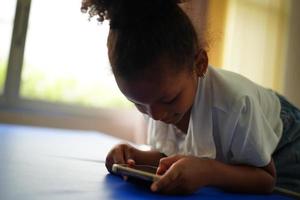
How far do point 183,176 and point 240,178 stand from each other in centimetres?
12

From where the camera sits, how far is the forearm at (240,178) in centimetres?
65

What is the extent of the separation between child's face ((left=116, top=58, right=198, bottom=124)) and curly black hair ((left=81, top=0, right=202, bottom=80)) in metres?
0.01

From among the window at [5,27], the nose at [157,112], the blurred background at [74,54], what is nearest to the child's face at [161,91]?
the nose at [157,112]

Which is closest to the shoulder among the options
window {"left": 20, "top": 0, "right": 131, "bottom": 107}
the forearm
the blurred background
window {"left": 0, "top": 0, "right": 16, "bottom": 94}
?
the forearm

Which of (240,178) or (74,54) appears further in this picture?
(74,54)

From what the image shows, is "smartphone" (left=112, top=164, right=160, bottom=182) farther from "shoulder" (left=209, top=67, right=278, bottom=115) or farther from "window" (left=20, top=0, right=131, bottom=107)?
"window" (left=20, top=0, right=131, bottom=107)

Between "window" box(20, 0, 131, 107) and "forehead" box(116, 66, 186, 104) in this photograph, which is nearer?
"forehead" box(116, 66, 186, 104)

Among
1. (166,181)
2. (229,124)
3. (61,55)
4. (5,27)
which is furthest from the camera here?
(61,55)

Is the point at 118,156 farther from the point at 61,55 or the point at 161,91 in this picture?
the point at 61,55

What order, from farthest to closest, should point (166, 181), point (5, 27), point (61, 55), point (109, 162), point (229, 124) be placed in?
point (61, 55)
point (5, 27)
point (109, 162)
point (229, 124)
point (166, 181)

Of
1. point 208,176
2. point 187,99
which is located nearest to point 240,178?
point 208,176

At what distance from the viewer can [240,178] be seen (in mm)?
662

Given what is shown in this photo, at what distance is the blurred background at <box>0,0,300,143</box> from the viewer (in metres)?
2.04

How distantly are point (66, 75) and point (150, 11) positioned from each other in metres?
1.59
